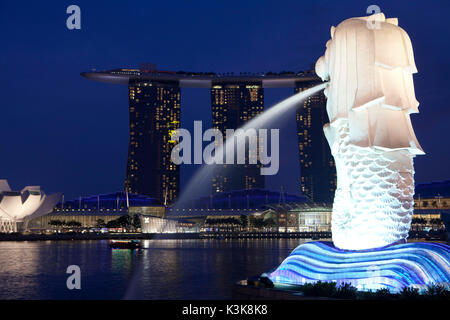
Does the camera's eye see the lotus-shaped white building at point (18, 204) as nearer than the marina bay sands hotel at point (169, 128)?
Yes

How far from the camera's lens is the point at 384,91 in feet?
57.3

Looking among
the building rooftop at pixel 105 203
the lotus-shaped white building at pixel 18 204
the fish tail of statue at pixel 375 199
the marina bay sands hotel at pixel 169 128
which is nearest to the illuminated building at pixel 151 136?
the marina bay sands hotel at pixel 169 128

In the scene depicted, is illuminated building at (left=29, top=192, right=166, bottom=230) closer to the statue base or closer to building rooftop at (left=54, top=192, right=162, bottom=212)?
building rooftop at (left=54, top=192, right=162, bottom=212)

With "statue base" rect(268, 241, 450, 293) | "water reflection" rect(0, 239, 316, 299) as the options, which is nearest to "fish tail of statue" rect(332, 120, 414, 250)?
"statue base" rect(268, 241, 450, 293)

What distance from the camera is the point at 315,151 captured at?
155875 millimetres

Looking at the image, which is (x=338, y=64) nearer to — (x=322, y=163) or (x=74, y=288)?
(x=74, y=288)

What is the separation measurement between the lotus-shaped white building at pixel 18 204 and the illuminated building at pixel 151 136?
68.0m

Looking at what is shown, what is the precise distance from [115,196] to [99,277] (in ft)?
289

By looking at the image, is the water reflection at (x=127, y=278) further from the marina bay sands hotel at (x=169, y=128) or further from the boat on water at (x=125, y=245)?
the marina bay sands hotel at (x=169, y=128)

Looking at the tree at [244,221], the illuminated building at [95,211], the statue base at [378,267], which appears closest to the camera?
the statue base at [378,267]

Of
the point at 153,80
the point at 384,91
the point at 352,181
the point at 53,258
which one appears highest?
the point at 153,80

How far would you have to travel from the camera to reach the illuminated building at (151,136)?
154 meters

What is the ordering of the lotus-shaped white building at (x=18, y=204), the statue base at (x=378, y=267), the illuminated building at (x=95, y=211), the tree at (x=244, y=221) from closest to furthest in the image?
the statue base at (x=378, y=267) < the lotus-shaped white building at (x=18, y=204) < the tree at (x=244, y=221) < the illuminated building at (x=95, y=211)
